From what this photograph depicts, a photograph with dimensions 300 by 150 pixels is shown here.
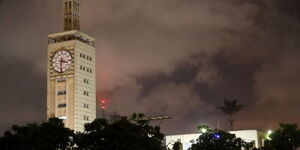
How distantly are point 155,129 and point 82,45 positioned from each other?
73.8m

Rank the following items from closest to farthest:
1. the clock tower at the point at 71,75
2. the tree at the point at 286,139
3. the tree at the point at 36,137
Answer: the tree at the point at 36,137
the tree at the point at 286,139
the clock tower at the point at 71,75

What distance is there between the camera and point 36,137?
62.4 meters

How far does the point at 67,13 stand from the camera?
14525 centimetres

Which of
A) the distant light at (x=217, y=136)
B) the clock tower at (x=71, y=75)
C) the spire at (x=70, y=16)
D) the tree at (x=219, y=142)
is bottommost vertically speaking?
the tree at (x=219, y=142)

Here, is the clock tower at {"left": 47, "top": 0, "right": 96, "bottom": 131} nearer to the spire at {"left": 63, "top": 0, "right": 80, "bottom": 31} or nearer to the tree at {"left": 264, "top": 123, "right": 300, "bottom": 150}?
the spire at {"left": 63, "top": 0, "right": 80, "bottom": 31}

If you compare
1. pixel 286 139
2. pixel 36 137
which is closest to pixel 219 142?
pixel 286 139

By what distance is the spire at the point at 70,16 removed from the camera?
5675 inches

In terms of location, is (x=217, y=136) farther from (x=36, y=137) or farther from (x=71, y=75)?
(x=71, y=75)

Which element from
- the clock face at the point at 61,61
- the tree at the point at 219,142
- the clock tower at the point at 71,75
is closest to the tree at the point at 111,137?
the tree at the point at 219,142

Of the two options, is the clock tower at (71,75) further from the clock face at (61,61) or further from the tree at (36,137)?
the tree at (36,137)

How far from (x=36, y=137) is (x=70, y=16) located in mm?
85439

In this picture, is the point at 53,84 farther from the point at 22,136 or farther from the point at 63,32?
the point at 22,136

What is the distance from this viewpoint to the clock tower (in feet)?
445

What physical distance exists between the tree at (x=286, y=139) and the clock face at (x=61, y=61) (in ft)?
198
